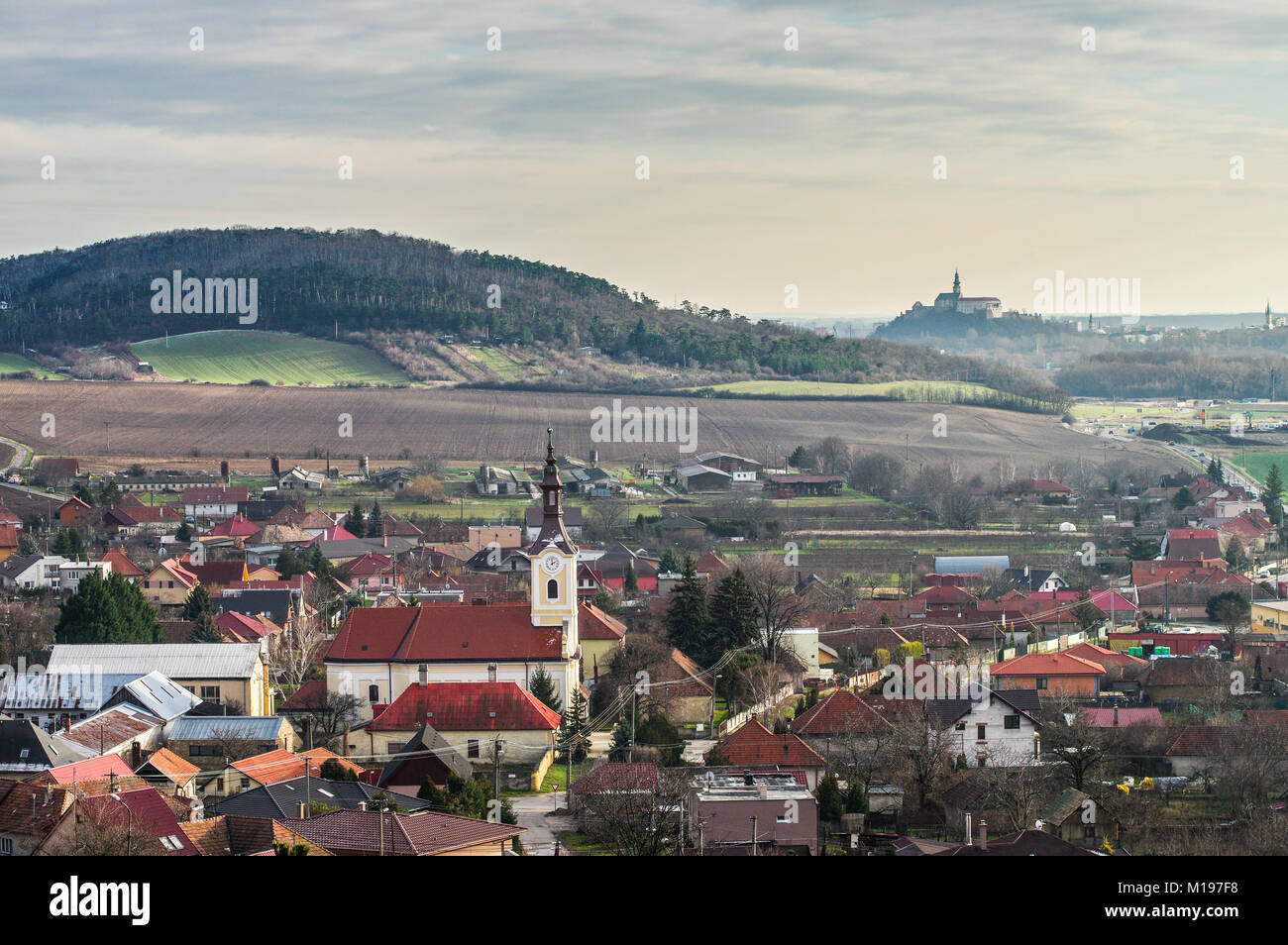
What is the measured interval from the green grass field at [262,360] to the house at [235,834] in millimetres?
104150

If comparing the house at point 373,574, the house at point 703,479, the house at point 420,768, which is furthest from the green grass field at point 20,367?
the house at point 420,768

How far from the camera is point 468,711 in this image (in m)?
31.0

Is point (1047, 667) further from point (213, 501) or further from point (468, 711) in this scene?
point (213, 501)

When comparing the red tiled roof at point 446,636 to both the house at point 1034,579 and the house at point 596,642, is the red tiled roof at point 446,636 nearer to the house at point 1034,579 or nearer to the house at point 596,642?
the house at point 596,642

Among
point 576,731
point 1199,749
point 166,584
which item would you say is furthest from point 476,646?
point 166,584

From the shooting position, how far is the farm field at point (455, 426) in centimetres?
9425

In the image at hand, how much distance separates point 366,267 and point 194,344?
108ft

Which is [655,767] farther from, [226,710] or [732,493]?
[732,493]

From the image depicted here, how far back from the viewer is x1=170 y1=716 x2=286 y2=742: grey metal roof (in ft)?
96.7

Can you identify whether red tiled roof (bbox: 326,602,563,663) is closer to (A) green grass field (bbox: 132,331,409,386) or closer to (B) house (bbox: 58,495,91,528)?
(B) house (bbox: 58,495,91,528)

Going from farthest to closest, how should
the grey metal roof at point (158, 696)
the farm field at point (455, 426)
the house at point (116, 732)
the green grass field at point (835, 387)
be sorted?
the green grass field at point (835, 387) < the farm field at point (455, 426) < the grey metal roof at point (158, 696) < the house at point (116, 732)

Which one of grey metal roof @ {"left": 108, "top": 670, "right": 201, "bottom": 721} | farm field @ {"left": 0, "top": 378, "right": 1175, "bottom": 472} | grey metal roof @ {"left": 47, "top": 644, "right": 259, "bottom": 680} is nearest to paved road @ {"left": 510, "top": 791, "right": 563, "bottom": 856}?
grey metal roof @ {"left": 108, "top": 670, "right": 201, "bottom": 721}

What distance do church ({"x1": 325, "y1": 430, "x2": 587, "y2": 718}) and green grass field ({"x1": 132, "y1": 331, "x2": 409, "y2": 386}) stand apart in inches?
3571

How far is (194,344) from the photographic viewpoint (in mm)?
132750
